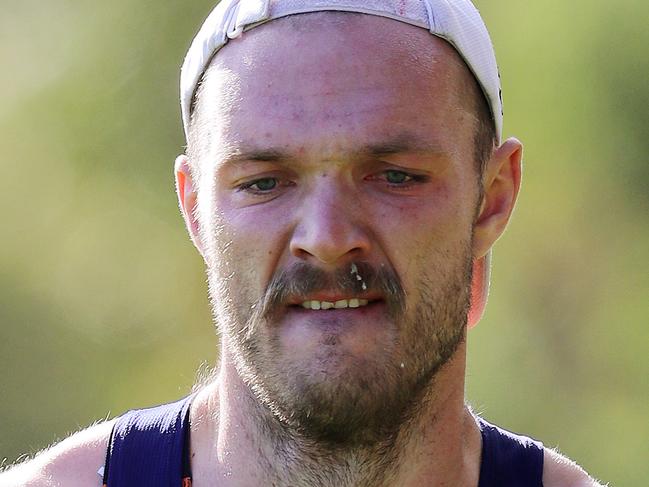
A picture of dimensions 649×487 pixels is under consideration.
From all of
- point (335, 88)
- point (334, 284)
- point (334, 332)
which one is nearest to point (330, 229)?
point (334, 284)

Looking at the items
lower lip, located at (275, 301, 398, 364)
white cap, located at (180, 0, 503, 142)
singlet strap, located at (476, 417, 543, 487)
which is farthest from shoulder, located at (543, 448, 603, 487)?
white cap, located at (180, 0, 503, 142)

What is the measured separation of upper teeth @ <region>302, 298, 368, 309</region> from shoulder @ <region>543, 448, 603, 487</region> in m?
0.91

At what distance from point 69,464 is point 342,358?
1.05 m

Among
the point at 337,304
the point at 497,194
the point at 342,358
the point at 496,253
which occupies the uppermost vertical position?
the point at 497,194

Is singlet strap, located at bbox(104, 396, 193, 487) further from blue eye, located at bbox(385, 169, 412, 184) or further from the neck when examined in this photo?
blue eye, located at bbox(385, 169, 412, 184)

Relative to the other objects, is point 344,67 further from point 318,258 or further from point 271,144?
point 318,258

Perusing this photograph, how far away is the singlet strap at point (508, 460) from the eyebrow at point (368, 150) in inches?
35.3

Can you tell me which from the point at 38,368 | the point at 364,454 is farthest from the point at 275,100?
the point at 38,368

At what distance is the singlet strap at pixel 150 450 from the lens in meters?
3.24

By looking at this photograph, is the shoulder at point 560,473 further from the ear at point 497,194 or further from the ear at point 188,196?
the ear at point 188,196

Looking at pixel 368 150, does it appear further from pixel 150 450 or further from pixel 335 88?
pixel 150 450

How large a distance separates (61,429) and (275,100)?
8.01m

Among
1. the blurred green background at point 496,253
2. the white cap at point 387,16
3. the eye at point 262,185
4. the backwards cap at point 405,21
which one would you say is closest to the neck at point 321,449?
the backwards cap at point 405,21

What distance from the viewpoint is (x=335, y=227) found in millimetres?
2871
